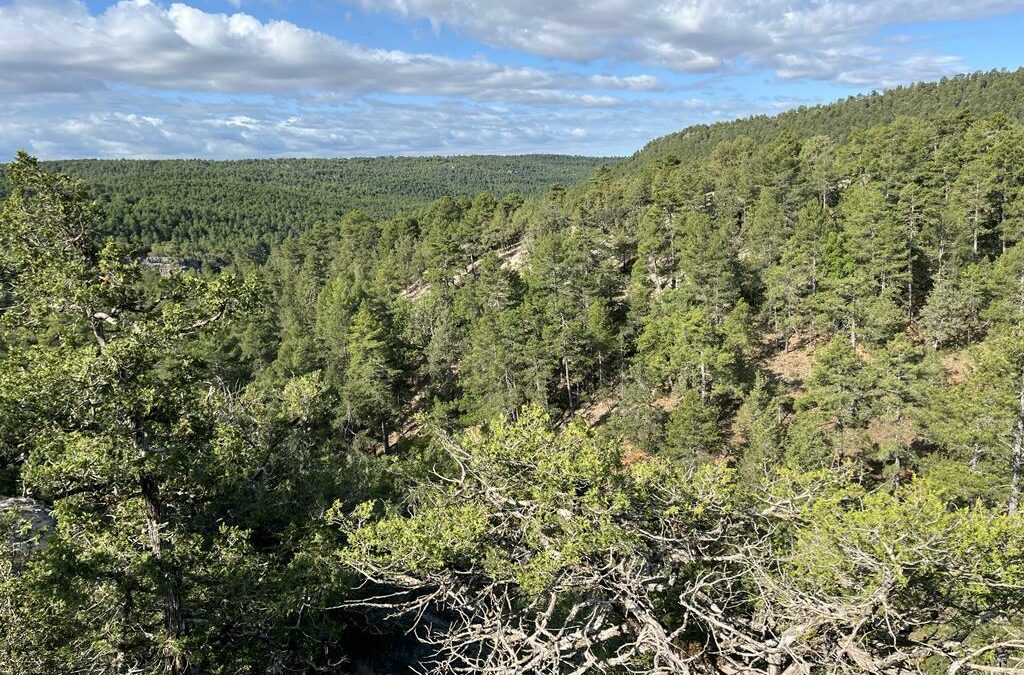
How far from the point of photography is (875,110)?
111m

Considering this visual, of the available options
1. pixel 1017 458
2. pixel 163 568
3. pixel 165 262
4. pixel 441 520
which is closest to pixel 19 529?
pixel 163 568

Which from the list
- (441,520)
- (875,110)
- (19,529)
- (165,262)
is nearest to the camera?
(19,529)

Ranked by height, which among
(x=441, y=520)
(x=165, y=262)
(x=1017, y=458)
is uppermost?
(x=441, y=520)

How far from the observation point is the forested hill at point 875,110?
94.8 meters

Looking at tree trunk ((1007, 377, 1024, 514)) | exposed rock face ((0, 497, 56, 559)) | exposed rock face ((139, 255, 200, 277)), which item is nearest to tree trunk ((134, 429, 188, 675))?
exposed rock face ((0, 497, 56, 559))

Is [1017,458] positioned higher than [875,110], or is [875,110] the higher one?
[875,110]

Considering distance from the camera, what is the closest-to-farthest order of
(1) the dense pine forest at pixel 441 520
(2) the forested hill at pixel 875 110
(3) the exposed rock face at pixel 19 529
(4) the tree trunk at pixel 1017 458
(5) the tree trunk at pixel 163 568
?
(1) the dense pine forest at pixel 441 520, (3) the exposed rock face at pixel 19 529, (5) the tree trunk at pixel 163 568, (4) the tree trunk at pixel 1017 458, (2) the forested hill at pixel 875 110

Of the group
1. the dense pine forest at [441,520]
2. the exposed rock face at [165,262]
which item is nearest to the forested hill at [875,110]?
the dense pine forest at [441,520]

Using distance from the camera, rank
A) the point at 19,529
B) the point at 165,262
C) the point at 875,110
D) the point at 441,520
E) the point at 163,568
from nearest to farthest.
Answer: the point at 163,568, the point at 19,529, the point at 441,520, the point at 165,262, the point at 875,110

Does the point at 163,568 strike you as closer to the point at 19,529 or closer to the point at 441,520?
the point at 19,529

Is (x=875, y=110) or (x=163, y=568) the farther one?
(x=875, y=110)

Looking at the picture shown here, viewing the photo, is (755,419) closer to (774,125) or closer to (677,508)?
(677,508)

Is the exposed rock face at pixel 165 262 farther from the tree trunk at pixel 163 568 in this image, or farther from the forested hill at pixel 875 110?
the tree trunk at pixel 163 568

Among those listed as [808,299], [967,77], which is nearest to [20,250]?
[808,299]
